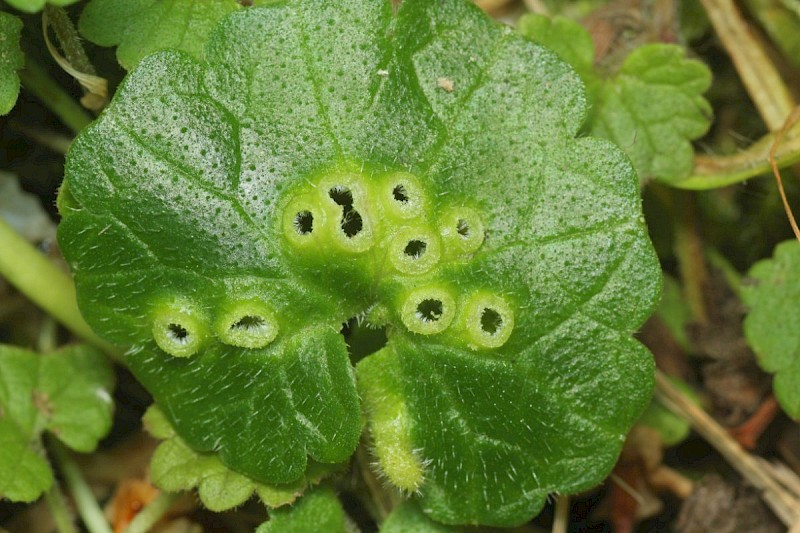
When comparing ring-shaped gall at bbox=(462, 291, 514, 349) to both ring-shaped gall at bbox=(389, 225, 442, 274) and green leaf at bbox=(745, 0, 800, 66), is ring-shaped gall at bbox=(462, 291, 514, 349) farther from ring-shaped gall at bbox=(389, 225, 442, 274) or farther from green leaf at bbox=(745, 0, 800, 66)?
green leaf at bbox=(745, 0, 800, 66)

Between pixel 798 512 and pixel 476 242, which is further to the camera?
pixel 798 512

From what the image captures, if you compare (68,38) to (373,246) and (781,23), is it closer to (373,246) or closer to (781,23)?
(373,246)

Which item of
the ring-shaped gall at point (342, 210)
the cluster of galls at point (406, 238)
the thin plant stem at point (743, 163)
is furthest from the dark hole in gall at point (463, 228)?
the thin plant stem at point (743, 163)

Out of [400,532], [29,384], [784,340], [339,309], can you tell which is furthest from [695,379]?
[29,384]

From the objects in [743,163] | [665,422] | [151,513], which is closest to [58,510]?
[151,513]

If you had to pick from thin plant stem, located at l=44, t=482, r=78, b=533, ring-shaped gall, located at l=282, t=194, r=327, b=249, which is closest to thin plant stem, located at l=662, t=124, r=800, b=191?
ring-shaped gall, located at l=282, t=194, r=327, b=249

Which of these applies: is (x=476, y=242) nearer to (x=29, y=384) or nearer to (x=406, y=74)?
(x=406, y=74)
